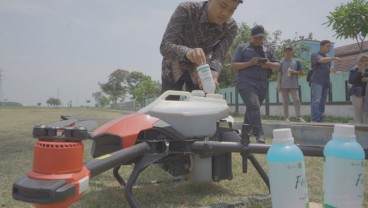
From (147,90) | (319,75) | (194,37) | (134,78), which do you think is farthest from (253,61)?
(134,78)

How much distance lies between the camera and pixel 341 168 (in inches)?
45.3

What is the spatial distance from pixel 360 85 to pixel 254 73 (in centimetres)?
294

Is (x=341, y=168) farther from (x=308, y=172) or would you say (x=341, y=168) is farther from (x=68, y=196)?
(x=308, y=172)

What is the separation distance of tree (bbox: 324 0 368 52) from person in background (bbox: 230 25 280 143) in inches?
190

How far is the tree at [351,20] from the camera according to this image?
906 centimetres

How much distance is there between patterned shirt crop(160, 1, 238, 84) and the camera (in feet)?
9.59

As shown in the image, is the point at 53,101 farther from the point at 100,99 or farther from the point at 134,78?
the point at 134,78

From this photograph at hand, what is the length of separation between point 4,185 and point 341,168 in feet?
9.29

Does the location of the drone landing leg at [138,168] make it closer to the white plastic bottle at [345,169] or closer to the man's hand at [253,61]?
the white plastic bottle at [345,169]

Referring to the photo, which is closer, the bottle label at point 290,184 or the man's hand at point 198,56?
the bottle label at point 290,184

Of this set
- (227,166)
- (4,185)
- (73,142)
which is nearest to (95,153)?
(227,166)

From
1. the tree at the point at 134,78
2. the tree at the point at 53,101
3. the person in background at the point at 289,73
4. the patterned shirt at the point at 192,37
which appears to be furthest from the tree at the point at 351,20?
the tree at the point at 53,101

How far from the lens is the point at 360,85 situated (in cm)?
678

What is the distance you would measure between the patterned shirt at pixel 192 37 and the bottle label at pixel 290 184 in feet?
5.41
